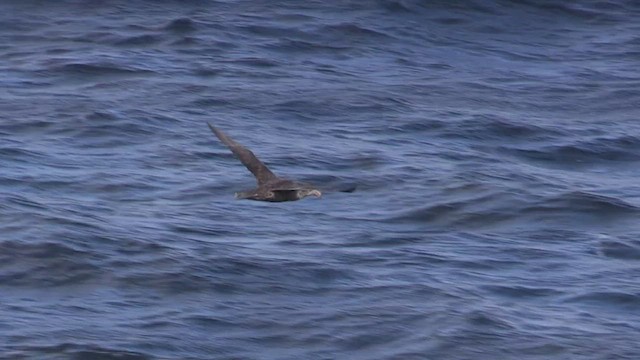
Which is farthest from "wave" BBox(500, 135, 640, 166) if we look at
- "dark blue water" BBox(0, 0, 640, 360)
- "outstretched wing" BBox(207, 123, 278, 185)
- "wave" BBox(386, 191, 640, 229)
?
"outstretched wing" BBox(207, 123, 278, 185)

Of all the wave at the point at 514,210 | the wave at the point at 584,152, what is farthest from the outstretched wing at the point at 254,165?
the wave at the point at 584,152

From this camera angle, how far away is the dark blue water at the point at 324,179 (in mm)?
15078

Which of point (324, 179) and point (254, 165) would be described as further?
point (324, 179)

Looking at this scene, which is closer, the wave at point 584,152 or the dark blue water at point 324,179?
the dark blue water at point 324,179

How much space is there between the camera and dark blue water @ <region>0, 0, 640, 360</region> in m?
15.1

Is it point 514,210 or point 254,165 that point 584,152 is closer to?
point 514,210

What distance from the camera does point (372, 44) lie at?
76.8 ft

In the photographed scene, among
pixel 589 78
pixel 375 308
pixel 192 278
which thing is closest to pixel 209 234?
pixel 192 278

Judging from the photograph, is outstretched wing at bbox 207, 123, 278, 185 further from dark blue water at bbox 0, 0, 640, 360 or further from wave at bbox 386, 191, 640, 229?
wave at bbox 386, 191, 640, 229

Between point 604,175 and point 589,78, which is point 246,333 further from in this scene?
point 589,78

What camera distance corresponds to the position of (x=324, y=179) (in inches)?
728

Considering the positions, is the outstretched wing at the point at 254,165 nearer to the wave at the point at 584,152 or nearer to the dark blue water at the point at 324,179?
the dark blue water at the point at 324,179

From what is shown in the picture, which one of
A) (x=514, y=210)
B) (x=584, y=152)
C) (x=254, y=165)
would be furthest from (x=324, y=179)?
(x=254, y=165)

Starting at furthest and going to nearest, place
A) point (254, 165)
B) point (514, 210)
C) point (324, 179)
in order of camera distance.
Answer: point (324, 179) < point (514, 210) < point (254, 165)
